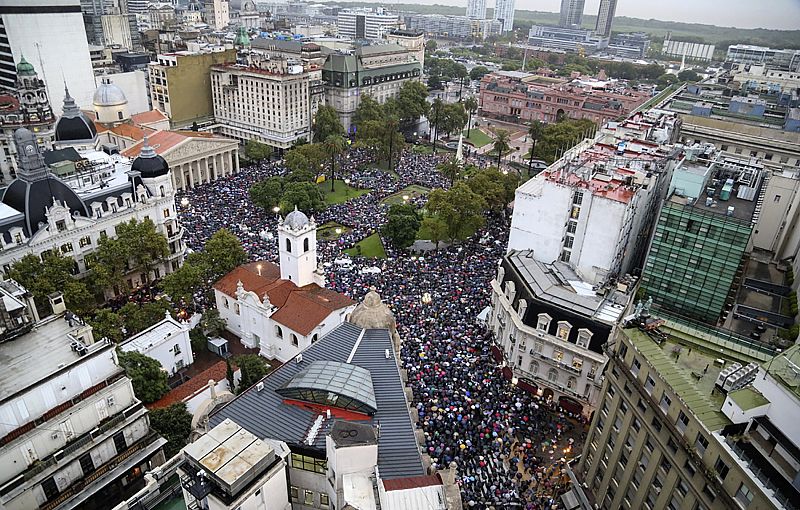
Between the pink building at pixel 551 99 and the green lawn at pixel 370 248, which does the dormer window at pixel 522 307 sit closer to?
the green lawn at pixel 370 248

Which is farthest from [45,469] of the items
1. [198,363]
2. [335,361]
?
[198,363]

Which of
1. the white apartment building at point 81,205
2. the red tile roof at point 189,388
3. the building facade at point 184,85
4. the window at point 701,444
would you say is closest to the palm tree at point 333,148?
the white apartment building at point 81,205

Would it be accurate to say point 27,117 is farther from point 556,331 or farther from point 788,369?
point 788,369

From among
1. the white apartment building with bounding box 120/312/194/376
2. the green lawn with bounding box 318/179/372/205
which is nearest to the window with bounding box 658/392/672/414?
the white apartment building with bounding box 120/312/194/376

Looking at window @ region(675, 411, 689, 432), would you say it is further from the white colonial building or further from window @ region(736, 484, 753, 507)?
the white colonial building

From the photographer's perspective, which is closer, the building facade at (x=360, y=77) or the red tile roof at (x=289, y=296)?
the red tile roof at (x=289, y=296)

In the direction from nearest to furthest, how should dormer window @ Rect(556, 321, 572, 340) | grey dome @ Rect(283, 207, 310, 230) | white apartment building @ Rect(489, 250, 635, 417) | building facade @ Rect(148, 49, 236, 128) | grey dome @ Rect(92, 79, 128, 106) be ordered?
1. white apartment building @ Rect(489, 250, 635, 417)
2. dormer window @ Rect(556, 321, 572, 340)
3. grey dome @ Rect(283, 207, 310, 230)
4. grey dome @ Rect(92, 79, 128, 106)
5. building facade @ Rect(148, 49, 236, 128)
